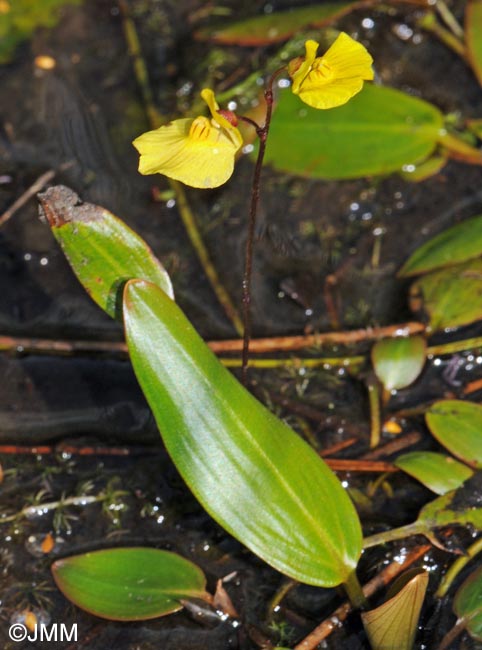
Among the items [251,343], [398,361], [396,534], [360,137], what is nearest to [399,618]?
[396,534]

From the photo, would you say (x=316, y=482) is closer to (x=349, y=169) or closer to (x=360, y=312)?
(x=360, y=312)

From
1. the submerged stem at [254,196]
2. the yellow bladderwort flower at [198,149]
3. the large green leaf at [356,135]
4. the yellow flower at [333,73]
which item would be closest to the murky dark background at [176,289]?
the large green leaf at [356,135]

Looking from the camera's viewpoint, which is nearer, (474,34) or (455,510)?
(455,510)

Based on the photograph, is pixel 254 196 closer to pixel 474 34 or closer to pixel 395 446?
pixel 395 446

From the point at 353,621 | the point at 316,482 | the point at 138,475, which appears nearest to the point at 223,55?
the point at 138,475

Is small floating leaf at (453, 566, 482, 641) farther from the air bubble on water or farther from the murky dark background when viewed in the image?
the air bubble on water

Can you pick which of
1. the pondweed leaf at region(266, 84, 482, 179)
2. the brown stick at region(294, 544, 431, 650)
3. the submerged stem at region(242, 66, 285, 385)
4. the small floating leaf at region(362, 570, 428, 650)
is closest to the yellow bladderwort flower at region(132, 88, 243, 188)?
the submerged stem at region(242, 66, 285, 385)
